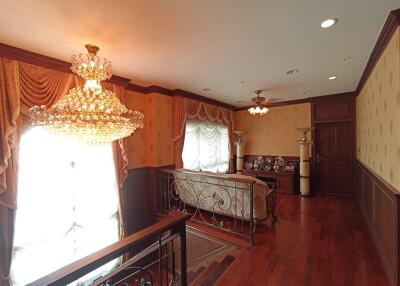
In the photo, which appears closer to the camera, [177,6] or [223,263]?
[177,6]

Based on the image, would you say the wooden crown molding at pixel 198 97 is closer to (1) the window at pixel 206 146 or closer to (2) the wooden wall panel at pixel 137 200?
(1) the window at pixel 206 146

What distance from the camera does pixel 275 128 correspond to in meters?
6.18

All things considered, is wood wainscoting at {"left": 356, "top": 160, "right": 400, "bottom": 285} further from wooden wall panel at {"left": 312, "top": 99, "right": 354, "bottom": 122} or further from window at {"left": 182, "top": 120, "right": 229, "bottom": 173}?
window at {"left": 182, "top": 120, "right": 229, "bottom": 173}

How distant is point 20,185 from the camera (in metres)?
2.62

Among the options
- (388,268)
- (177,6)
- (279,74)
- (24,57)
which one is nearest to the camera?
(177,6)

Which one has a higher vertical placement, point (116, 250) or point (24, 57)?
point (24, 57)

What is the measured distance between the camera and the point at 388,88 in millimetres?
2273

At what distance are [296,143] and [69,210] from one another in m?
5.55

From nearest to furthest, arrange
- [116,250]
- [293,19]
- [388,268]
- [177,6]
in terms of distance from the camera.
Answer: [116,250], [177,6], [293,19], [388,268]

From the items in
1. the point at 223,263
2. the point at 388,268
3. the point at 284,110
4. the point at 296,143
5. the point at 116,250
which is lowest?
the point at 223,263

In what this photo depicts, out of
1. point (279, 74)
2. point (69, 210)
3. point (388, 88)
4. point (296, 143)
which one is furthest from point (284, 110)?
point (69, 210)

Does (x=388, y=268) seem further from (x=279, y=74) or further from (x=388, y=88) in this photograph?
(x=279, y=74)

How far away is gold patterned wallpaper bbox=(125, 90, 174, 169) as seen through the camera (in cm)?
405

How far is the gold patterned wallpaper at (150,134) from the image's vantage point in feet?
13.3
